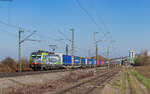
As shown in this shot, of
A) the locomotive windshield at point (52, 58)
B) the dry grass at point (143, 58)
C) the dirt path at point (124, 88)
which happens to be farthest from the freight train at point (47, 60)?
the dry grass at point (143, 58)

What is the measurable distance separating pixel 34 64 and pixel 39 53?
2320mm

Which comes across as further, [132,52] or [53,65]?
[132,52]

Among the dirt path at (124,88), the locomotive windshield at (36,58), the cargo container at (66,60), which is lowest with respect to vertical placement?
the dirt path at (124,88)

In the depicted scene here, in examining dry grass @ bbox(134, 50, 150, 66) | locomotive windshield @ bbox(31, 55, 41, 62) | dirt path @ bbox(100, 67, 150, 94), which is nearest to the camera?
dirt path @ bbox(100, 67, 150, 94)

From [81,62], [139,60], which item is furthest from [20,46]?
[139,60]

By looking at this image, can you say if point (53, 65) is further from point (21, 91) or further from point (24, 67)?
point (21, 91)

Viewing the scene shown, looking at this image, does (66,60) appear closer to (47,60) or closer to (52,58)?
(52,58)

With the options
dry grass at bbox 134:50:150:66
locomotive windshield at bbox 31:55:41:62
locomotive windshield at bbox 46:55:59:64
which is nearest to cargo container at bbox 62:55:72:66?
locomotive windshield at bbox 46:55:59:64

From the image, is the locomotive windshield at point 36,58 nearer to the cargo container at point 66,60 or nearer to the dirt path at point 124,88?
the cargo container at point 66,60

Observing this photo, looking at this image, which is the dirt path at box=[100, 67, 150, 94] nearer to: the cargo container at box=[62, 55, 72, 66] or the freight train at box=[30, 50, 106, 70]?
the freight train at box=[30, 50, 106, 70]

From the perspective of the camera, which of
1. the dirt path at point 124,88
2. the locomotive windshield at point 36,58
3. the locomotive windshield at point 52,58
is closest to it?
the dirt path at point 124,88

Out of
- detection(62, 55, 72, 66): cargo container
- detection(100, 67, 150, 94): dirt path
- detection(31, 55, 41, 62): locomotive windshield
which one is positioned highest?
detection(31, 55, 41, 62): locomotive windshield

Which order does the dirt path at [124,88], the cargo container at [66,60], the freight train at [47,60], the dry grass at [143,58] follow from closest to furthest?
the dirt path at [124,88], the freight train at [47,60], the cargo container at [66,60], the dry grass at [143,58]

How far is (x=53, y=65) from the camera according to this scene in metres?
50.3
